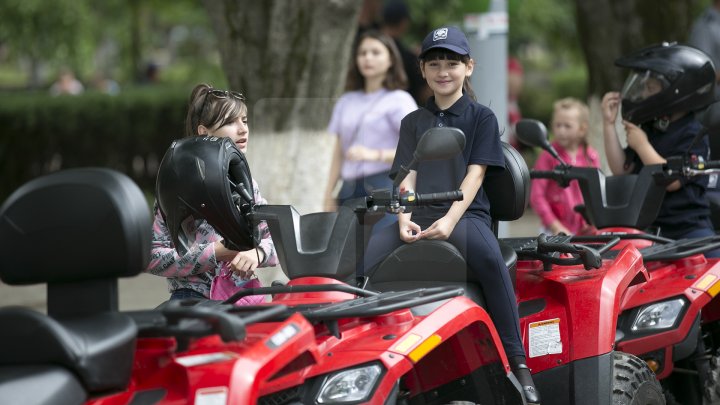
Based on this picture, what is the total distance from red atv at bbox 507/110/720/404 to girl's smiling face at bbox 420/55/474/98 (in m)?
0.84

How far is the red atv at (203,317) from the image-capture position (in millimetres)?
3477

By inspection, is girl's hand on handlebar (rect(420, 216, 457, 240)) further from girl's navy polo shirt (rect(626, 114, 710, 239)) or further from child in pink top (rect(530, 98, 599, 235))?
child in pink top (rect(530, 98, 599, 235))

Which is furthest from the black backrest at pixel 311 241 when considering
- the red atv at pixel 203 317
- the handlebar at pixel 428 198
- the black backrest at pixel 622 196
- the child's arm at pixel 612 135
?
the child's arm at pixel 612 135

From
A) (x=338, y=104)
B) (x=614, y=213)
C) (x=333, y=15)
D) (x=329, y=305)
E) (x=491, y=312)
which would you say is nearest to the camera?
(x=329, y=305)

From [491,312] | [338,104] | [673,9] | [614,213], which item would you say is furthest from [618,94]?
[673,9]

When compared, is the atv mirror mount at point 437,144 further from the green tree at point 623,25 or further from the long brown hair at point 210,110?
the green tree at point 623,25

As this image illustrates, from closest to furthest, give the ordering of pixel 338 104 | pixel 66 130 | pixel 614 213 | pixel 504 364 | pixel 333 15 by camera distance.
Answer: pixel 504 364 → pixel 614 213 → pixel 338 104 → pixel 333 15 → pixel 66 130

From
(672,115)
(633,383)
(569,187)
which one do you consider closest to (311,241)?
(633,383)

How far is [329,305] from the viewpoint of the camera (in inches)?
165

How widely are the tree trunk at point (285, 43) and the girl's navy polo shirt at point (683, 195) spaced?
3.23 m

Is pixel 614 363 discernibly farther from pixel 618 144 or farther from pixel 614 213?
pixel 618 144

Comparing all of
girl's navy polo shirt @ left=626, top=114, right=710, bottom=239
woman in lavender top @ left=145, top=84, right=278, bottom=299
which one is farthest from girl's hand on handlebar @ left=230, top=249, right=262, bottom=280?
girl's navy polo shirt @ left=626, top=114, right=710, bottom=239

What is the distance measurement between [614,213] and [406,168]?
7.33 feet

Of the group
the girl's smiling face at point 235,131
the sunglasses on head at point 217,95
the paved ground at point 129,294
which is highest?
the sunglasses on head at point 217,95
